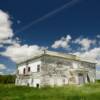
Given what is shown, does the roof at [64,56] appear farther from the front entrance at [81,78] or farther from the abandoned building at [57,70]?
the front entrance at [81,78]

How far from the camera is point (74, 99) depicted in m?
16.7

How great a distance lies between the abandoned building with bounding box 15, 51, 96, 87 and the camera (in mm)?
35594

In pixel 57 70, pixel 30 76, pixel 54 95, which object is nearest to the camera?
pixel 54 95

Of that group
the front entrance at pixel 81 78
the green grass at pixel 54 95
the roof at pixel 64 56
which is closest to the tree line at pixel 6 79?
the roof at pixel 64 56

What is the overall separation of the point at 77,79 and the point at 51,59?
6.71 metres

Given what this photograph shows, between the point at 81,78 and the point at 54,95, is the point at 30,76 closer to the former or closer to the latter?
the point at 81,78

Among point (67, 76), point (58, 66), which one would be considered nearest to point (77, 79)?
point (67, 76)

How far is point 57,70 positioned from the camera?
36.6 m

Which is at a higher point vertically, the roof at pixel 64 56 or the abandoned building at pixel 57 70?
the roof at pixel 64 56

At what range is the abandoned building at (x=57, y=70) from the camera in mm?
35594

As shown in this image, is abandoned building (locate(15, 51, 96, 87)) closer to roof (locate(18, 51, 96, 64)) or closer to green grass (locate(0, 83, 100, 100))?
roof (locate(18, 51, 96, 64))

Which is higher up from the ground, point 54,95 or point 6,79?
point 6,79

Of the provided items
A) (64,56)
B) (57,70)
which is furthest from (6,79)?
(64,56)

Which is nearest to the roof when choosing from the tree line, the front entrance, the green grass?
the front entrance
